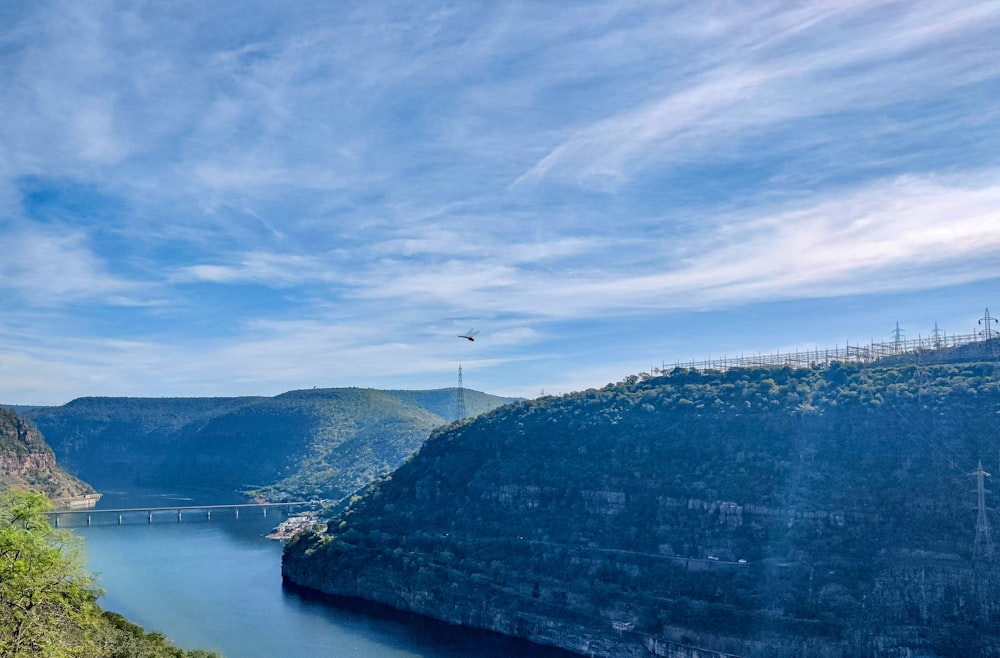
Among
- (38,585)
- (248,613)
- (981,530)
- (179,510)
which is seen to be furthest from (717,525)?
(179,510)

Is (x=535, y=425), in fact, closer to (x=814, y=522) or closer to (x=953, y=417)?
(x=814, y=522)

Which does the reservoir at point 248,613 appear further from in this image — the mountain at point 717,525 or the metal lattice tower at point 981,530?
the metal lattice tower at point 981,530

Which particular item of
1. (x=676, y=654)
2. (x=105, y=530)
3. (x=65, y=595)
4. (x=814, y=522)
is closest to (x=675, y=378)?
(x=814, y=522)

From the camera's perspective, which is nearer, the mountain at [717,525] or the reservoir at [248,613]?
the mountain at [717,525]

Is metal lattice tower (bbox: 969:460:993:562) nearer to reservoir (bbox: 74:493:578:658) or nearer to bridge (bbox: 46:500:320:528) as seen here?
reservoir (bbox: 74:493:578:658)

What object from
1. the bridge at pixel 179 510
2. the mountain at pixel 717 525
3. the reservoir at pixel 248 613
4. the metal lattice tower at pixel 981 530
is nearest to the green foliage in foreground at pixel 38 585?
the reservoir at pixel 248 613

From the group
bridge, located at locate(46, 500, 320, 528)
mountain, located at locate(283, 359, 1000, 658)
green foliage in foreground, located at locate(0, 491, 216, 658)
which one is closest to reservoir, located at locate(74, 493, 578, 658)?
mountain, located at locate(283, 359, 1000, 658)
